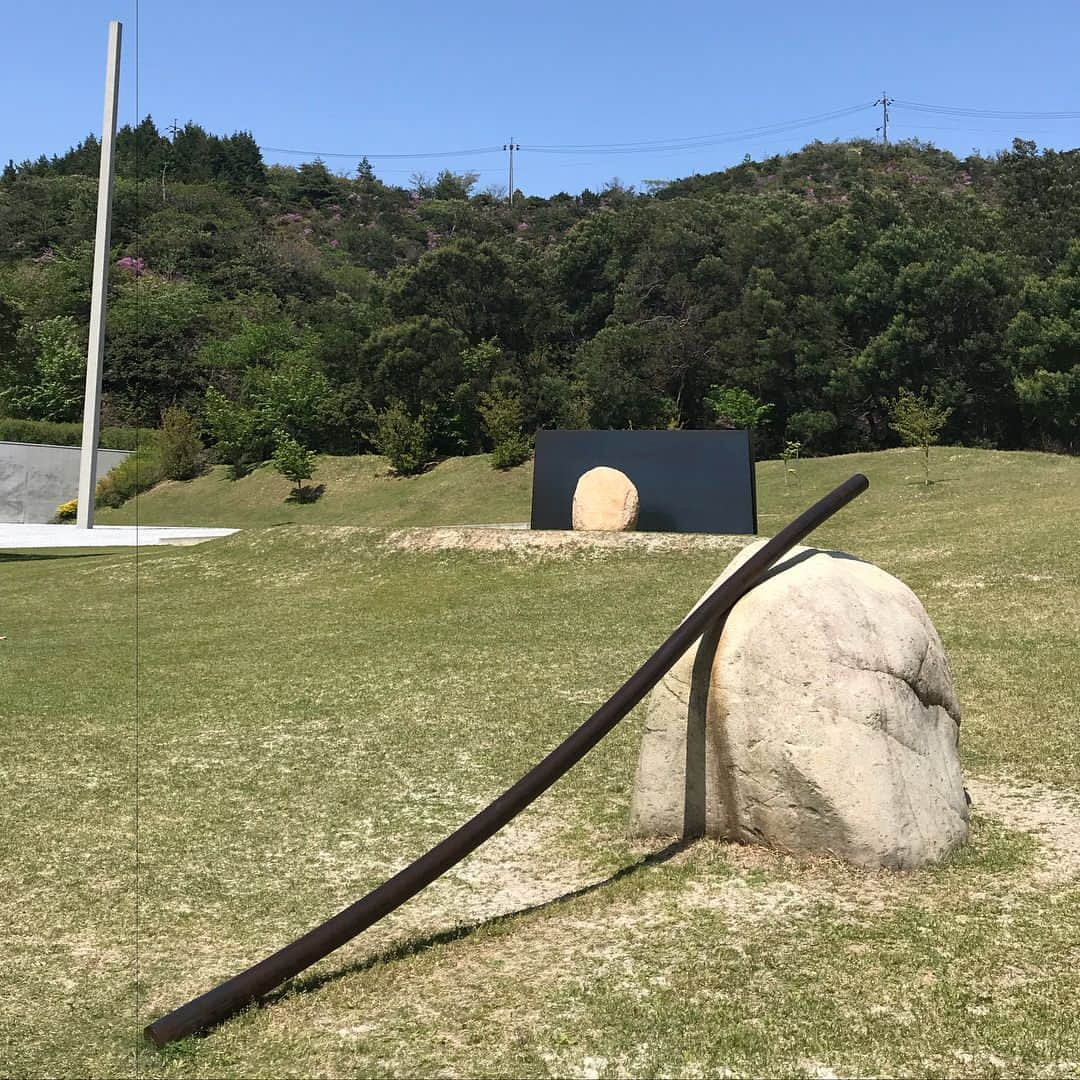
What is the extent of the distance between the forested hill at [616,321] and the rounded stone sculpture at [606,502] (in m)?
20.5

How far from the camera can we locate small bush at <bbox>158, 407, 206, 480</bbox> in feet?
152

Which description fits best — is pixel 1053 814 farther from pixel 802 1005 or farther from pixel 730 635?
pixel 802 1005

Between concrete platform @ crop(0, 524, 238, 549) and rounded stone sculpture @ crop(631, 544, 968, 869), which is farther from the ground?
rounded stone sculpture @ crop(631, 544, 968, 869)

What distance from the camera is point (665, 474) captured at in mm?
20484

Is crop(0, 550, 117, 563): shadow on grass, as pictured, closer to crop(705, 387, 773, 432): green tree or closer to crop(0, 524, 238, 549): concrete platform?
crop(0, 524, 238, 549): concrete platform

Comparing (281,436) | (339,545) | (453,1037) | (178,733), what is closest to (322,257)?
(281,436)

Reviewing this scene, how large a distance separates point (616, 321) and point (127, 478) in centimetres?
2068

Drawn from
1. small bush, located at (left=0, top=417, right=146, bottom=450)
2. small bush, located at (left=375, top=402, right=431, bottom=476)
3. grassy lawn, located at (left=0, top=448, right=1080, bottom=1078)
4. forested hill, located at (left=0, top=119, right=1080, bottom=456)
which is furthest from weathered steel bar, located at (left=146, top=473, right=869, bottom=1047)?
small bush, located at (left=0, top=417, right=146, bottom=450)

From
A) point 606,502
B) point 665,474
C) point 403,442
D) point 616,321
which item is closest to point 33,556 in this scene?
point 606,502

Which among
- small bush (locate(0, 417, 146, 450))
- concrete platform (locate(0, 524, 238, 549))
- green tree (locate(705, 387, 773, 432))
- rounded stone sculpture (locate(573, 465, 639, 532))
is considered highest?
green tree (locate(705, 387, 773, 432))

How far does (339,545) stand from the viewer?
2086 centimetres

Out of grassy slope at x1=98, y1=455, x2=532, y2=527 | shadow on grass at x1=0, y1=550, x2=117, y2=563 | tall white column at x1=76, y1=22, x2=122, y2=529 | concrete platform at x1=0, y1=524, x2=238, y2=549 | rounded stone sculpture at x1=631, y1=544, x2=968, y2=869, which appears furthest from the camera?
grassy slope at x1=98, y1=455, x2=532, y2=527

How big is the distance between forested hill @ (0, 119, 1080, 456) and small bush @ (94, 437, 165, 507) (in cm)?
302

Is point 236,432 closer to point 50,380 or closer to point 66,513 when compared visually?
point 66,513
